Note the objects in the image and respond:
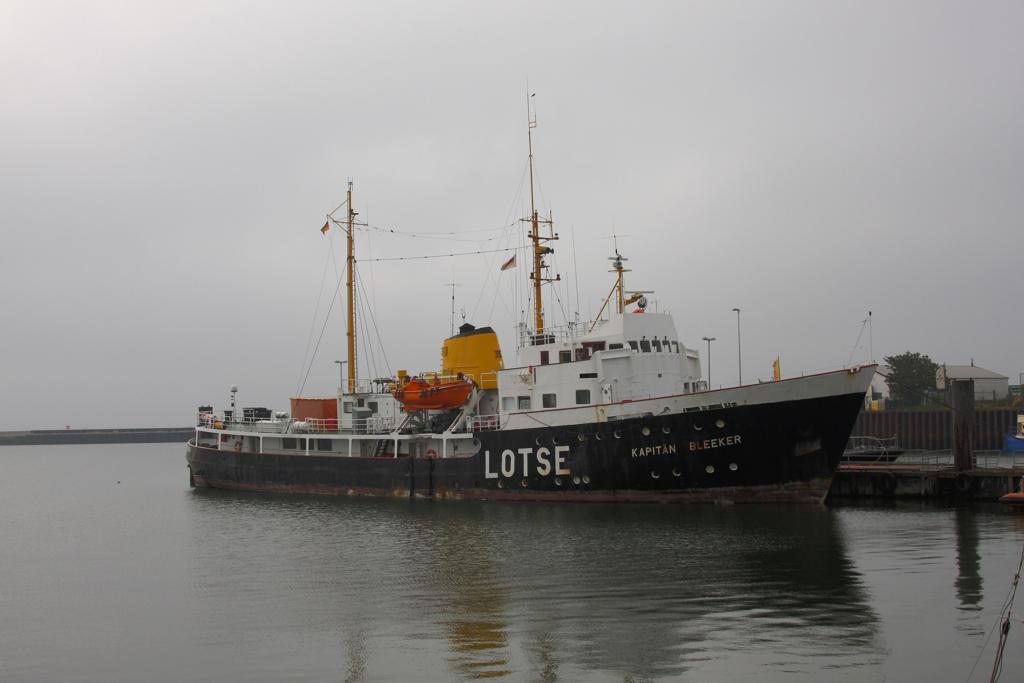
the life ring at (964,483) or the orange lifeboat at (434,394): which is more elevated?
the orange lifeboat at (434,394)

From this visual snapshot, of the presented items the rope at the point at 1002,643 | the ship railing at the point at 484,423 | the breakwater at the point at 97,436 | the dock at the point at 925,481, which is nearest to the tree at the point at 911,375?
the dock at the point at 925,481

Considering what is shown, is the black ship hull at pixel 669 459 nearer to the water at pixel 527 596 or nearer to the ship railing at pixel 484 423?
the ship railing at pixel 484 423

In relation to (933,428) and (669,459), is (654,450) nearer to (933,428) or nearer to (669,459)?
(669,459)

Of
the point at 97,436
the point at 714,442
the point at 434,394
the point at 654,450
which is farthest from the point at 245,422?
the point at 97,436

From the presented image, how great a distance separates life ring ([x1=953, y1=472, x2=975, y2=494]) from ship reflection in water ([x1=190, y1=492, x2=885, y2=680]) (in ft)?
22.8

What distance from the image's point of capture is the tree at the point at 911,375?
281 feet

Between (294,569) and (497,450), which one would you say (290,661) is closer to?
(294,569)

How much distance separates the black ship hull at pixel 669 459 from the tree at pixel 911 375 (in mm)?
60393

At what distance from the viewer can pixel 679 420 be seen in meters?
30.9

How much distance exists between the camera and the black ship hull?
30.4m

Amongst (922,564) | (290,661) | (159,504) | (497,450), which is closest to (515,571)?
(290,661)

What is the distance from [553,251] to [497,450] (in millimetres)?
9986

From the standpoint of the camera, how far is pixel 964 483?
3356 cm

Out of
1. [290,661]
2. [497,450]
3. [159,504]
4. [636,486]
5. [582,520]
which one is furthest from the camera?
[159,504]
